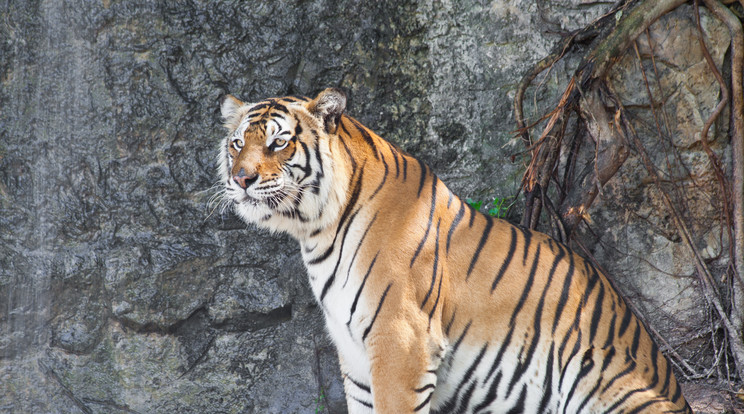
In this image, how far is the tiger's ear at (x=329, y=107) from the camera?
9.92 feet

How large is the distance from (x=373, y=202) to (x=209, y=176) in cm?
160

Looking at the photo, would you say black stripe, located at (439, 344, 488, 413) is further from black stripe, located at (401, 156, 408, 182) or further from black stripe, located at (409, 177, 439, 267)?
black stripe, located at (401, 156, 408, 182)

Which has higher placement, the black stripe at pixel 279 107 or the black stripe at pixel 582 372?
the black stripe at pixel 279 107

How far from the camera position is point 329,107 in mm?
3049

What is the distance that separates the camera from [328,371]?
14.2ft

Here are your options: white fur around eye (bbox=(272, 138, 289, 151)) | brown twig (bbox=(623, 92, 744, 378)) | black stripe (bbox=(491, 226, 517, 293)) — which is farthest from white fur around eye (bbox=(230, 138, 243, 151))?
brown twig (bbox=(623, 92, 744, 378))

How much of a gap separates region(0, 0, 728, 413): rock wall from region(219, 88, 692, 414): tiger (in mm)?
1060

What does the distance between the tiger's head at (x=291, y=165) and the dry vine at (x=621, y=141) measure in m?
1.47

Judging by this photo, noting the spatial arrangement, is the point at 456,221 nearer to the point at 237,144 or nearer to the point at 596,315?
the point at 596,315

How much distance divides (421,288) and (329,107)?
0.92m

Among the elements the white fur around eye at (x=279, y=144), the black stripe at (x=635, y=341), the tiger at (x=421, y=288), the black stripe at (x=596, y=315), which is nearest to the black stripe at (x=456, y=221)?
the tiger at (x=421, y=288)

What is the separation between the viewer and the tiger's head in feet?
9.73

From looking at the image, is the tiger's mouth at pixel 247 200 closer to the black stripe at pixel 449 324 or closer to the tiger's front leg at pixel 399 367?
the tiger's front leg at pixel 399 367

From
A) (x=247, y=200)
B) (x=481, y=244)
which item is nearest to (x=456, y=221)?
(x=481, y=244)
